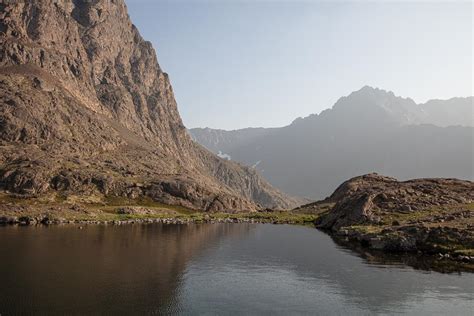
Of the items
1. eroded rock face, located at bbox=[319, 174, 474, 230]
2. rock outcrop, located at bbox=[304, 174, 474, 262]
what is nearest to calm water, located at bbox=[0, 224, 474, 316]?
rock outcrop, located at bbox=[304, 174, 474, 262]

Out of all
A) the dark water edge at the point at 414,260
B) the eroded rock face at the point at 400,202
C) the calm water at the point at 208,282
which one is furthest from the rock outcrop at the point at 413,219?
the calm water at the point at 208,282

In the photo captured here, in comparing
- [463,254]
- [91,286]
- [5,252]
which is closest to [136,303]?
[91,286]

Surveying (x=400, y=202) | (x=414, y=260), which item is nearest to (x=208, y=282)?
(x=414, y=260)

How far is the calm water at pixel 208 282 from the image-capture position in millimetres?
53125

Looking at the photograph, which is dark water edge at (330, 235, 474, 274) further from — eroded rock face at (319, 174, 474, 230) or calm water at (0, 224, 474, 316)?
eroded rock face at (319, 174, 474, 230)

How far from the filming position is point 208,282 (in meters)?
67.2

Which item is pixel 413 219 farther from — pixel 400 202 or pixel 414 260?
pixel 414 260

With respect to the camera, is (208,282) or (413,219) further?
(413,219)

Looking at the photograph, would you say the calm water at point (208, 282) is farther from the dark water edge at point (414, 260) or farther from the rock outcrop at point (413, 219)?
the rock outcrop at point (413, 219)

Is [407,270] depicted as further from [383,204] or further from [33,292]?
[383,204]

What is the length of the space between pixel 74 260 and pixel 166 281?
24548mm

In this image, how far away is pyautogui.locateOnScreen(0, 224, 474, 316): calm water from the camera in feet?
174

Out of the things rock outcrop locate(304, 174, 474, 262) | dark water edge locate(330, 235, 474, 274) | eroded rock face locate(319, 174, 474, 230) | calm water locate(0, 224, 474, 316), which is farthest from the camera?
eroded rock face locate(319, 174, 474, 230)

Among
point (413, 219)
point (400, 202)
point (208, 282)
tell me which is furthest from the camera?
point (400, 202)
